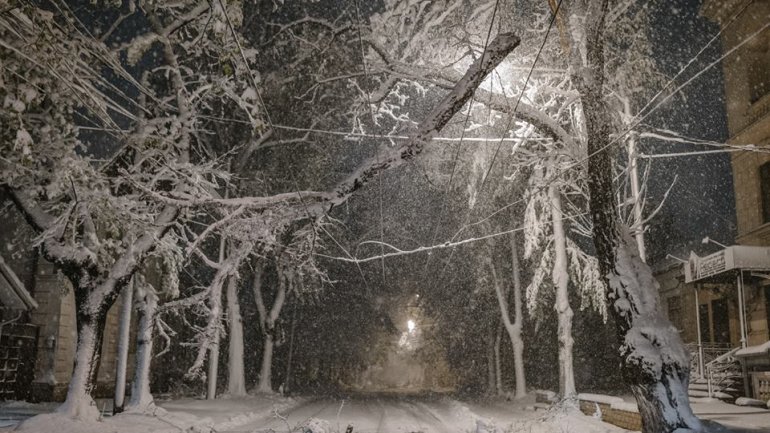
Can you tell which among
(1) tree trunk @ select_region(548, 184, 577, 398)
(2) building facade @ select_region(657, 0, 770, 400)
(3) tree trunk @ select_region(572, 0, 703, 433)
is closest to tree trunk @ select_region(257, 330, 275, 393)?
(1) tree trunk @ select_region(548, 184, 577, 398)

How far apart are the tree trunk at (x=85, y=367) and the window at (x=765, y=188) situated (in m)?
21.9

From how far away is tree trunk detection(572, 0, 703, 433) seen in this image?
307 inches

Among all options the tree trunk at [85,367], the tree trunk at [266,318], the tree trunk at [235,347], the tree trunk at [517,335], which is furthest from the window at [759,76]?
the tree trunk at [85,367]

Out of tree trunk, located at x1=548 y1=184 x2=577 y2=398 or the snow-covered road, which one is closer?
the snow-covered road

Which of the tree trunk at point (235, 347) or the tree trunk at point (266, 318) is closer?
the tree trunk at point (235, 347)

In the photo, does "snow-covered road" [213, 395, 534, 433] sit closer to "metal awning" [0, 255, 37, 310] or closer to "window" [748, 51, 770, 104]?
"metal awning" [0, 255, 37, 310]

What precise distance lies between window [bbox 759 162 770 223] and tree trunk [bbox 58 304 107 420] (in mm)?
21944

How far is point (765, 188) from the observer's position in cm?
2150

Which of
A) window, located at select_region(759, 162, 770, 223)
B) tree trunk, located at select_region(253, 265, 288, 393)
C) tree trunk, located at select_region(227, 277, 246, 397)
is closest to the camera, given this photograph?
window, located at select_region(759, 162, 770, 223)

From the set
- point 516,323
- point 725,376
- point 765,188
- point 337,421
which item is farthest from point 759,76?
point 337,421

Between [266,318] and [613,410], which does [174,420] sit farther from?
[266,318]

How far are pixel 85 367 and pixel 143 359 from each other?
387cm

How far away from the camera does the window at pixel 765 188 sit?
70.1 ft

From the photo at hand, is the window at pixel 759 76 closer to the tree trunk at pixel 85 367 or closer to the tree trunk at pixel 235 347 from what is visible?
the tree trunk at pixel 235 347
